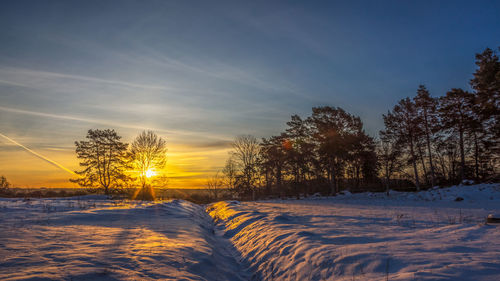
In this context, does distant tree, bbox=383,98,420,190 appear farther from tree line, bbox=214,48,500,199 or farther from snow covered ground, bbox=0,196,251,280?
snow covered ground, bbox=0,196,251,280

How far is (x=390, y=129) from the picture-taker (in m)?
31.2

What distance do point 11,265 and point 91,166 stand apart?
34.6 m

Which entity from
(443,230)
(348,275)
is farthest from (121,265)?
(443,230)

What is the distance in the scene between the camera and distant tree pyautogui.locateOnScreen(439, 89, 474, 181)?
90.2 feet

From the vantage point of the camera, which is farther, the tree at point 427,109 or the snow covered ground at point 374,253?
the tree at point 427,109

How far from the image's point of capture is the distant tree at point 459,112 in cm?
2748

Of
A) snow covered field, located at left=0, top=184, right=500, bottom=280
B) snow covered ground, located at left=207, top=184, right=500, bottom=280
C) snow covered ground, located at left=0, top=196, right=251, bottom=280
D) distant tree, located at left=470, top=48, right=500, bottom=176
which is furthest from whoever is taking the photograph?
distant tree, located at left=470, top=48, right=500, bottom=176

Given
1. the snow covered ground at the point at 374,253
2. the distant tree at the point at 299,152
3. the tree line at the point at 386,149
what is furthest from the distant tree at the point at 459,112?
the snow covered ground at the point at 374,253

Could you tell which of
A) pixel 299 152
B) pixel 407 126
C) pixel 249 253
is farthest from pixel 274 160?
pixel 249 253

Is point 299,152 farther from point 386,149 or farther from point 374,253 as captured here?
point 374,253

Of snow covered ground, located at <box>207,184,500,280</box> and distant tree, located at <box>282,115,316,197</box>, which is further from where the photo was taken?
distant tree, located at <box>282,115,316,197</box>

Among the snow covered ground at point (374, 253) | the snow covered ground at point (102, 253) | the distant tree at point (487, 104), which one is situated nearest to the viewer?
the snow covered ground at point (374, 253)

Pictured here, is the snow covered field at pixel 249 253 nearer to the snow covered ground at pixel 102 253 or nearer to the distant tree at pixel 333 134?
the snow covered ground at pixel 102 253

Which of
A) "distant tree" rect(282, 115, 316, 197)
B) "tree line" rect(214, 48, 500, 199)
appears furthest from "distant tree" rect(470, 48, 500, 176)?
"distant tree" rect(282, 115, 316, 197)
